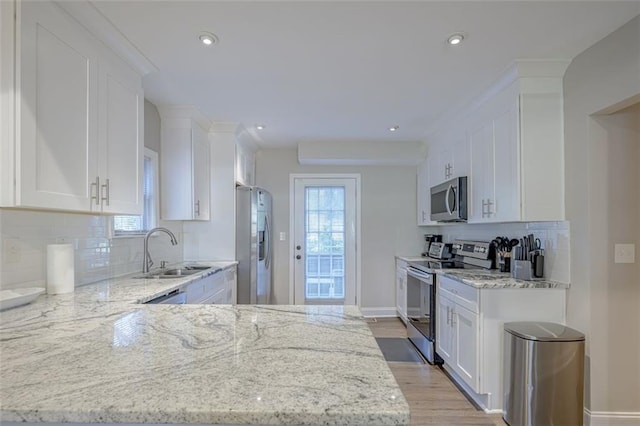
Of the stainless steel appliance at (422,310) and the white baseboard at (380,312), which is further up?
the stainless steel appliance at (422,310)

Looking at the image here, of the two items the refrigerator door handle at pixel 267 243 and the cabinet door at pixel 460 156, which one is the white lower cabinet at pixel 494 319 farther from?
the refrigerator door handle at pixel 267 243

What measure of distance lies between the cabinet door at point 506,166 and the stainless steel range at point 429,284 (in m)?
0.72

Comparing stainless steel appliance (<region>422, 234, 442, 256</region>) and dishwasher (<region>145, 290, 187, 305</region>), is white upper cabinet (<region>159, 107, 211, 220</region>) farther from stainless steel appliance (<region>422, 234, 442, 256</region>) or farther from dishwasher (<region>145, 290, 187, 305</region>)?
stainless steel appliance (<region>422, 234, 442, 256</region>)

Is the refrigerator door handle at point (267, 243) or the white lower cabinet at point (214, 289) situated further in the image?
the refrigerator door handle at point (267, 243)

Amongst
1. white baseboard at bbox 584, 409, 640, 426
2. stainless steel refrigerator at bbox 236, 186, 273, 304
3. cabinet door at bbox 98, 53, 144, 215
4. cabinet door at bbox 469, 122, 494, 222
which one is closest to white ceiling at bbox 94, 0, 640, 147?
cabinet door at bbox 98, 53, 144, 215

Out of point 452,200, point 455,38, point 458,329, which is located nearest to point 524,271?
point 458,329

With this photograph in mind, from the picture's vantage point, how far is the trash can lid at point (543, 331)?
2.04m

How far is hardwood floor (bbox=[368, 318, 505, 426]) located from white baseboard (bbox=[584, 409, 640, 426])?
0.51 metres

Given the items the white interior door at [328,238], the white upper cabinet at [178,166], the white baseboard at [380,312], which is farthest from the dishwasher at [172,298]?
the white baseboard at [380,312]

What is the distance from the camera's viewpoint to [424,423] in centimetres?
229

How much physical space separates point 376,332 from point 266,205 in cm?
206

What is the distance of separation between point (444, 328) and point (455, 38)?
2259 millimetres

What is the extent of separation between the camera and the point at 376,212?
4.86m

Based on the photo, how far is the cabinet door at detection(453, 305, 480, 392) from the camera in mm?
2418
